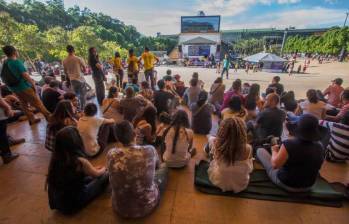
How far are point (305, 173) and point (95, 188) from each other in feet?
→ 7.27

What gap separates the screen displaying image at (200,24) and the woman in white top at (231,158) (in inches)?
1871

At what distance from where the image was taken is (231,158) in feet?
6.84

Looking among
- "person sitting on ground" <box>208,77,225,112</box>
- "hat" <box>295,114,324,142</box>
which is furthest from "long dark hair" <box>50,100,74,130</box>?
"person sitting on ground" <box>208,77,225,112</box>

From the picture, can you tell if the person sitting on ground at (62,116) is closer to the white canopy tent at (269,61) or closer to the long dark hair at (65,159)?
the long dark hair at (65,159)

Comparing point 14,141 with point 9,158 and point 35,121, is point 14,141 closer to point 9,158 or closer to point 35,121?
point 9,158

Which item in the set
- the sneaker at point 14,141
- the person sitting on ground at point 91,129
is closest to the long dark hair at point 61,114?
A: the person sitting on ground at point 91,129

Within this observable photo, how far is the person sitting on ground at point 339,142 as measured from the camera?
9.47 ft

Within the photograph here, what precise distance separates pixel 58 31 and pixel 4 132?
18472 millimetres

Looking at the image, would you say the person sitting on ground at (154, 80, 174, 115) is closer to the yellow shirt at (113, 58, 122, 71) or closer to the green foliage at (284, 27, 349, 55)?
the yellow shirt at (113, 58, 122, 71)

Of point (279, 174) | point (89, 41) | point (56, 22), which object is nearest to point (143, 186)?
point (279, 174)

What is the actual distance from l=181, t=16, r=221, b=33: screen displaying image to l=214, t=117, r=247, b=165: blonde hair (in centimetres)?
4752

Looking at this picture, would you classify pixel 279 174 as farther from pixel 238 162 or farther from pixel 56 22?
pixel 56 22

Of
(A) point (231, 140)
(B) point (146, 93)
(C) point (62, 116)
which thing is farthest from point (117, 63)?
(A) point (231, 140)

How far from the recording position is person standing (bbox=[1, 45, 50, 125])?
351cm
